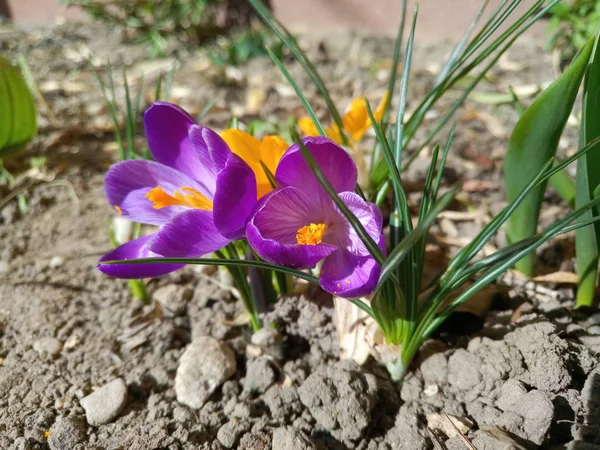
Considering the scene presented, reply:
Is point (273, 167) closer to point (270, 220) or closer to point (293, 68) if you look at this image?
point (270, 220)

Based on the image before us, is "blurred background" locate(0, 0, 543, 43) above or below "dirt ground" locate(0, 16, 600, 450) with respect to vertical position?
above

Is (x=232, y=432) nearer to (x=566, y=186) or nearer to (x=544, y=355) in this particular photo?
(x=544, y=355)

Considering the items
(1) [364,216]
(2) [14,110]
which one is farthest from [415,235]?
(2) [14,110]

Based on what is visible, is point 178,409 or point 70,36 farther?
point 70,36

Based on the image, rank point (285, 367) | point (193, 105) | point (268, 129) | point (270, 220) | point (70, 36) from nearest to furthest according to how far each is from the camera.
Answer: point (270, 220) → point (285, 367) → point (268, 129) → point (193, 105) → point (70, 36)

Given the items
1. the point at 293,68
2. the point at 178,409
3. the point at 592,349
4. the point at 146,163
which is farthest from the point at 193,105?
the point at 592,349

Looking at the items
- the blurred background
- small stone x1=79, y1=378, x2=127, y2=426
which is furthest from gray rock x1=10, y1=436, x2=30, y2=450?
the blurred background

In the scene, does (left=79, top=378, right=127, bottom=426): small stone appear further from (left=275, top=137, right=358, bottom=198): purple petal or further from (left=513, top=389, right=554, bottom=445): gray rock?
(left=513, top=389, right=554, bottom=445): gray rock

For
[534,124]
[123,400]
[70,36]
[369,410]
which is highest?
[534,124]
